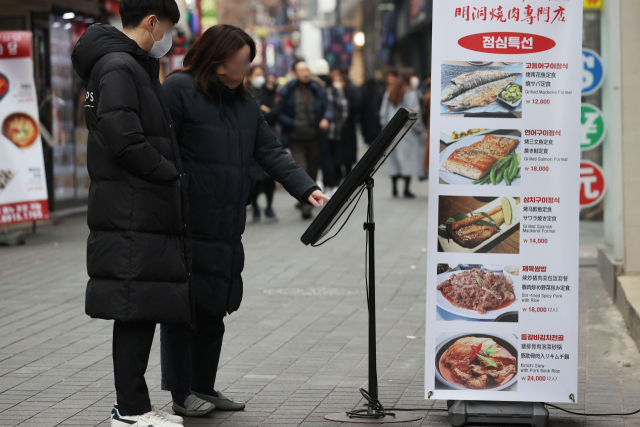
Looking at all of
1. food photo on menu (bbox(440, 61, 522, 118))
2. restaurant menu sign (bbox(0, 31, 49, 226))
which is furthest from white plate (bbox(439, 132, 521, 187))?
restaurant menu sign (bbox(0, 31, 49, 226))

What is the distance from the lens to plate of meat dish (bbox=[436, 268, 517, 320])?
4.44m

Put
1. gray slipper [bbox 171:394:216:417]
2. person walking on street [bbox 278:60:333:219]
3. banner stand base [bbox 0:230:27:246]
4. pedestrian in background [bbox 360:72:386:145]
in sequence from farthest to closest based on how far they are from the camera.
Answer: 1. pedestrian in background [bbox 360:72:386:145]
2. person walking on street [bbox 278:60:333:219]
3. banner stand base [bbox 0:230:27:246]
4. gray slipper [bbox 171:394:216:417]

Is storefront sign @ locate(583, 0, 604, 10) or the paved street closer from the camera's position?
the paved street

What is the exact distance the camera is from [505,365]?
4.47 m

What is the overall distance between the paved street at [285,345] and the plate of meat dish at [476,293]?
1.86 ft

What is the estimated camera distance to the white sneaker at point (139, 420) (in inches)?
164

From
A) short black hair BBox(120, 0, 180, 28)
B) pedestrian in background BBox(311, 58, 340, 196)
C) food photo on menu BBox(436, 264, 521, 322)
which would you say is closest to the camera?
short black hair BBox(120, 0, 180, 28)

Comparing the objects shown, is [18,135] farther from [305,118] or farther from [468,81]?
[468,81]

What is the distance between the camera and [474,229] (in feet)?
14.5

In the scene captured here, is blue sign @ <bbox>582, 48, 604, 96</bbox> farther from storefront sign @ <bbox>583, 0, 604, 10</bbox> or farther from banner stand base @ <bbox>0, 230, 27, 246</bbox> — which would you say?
banner stand base @ <bbox>0, 230, 27, 246</bbox>

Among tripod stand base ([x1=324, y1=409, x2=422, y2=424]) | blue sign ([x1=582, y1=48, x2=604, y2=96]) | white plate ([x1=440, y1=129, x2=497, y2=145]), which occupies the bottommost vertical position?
tripod stand base ([x1=324, y1=409, x2=422, y2=424])

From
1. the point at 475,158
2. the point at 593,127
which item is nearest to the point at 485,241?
the point at 475,158

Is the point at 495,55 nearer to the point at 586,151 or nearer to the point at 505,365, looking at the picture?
the point at 505,365

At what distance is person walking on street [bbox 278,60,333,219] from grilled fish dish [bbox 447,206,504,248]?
346 inches
